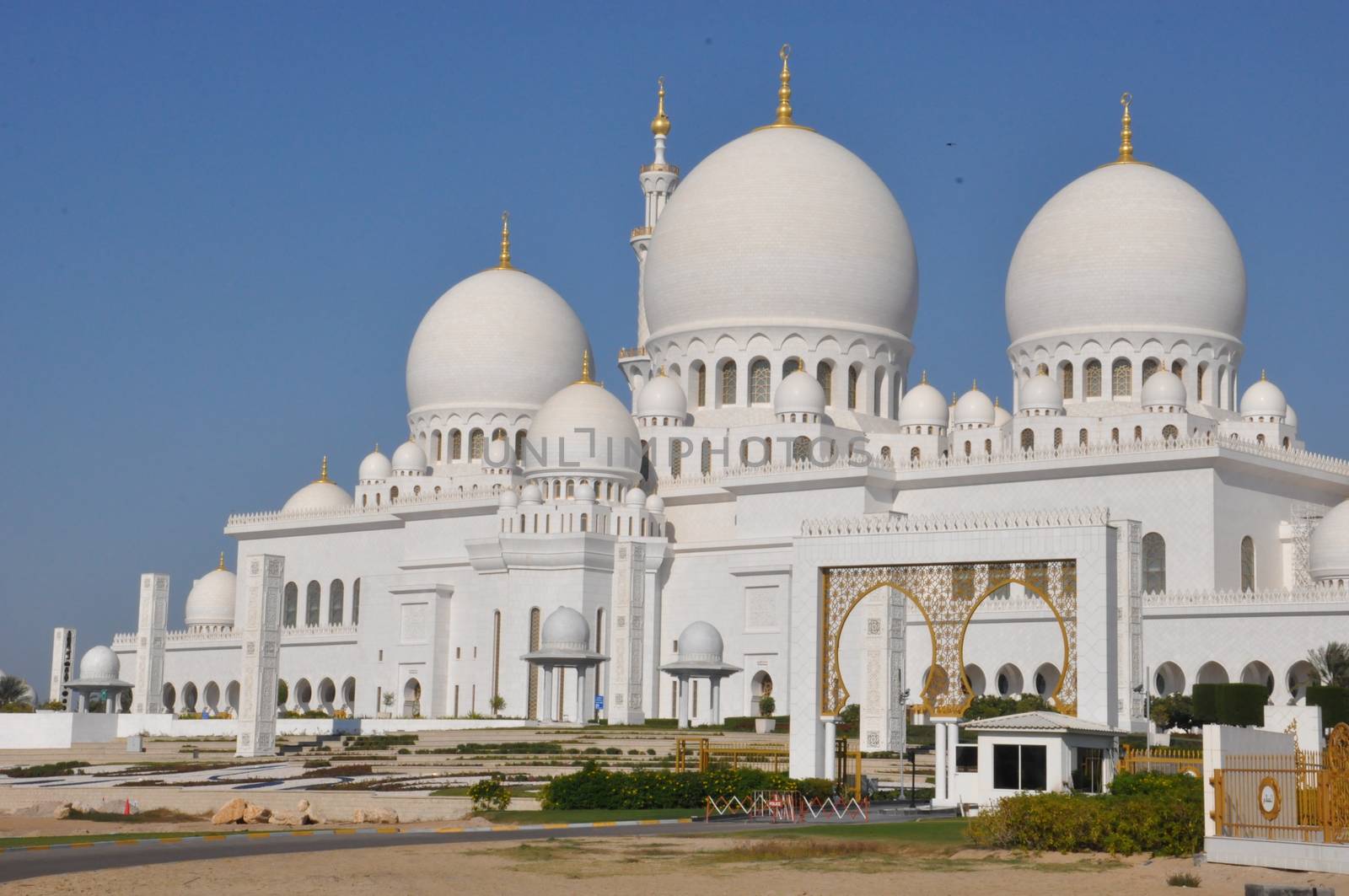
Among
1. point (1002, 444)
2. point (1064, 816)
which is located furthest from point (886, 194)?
point (1064, 816)

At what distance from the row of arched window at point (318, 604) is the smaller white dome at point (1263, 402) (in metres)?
27.5

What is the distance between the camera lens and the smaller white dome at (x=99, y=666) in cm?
5297

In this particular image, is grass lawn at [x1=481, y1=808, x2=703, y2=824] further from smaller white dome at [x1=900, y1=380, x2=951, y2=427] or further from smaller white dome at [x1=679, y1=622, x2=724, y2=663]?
smaller white dome at [x1=900, y1=380, x2=951, y2=427]

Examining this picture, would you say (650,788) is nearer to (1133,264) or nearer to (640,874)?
(640,874)

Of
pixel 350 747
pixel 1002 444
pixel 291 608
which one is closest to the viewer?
pixel 350 747

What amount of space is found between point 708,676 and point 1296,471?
51.3 feet

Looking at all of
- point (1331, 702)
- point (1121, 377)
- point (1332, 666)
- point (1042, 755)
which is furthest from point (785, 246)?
point (1042, 755)

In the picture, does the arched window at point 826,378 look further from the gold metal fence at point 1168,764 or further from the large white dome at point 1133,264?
the gold metal fence at point 1168,764

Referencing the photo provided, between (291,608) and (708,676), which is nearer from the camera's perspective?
(708,676)

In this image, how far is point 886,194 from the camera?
57.2 meters

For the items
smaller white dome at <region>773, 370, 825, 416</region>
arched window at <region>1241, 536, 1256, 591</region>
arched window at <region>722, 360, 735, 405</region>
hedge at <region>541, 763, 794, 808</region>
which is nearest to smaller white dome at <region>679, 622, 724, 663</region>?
smaller white dome at <region>773, 370, 825, 416</region>

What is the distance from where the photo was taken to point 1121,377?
52.0 meters

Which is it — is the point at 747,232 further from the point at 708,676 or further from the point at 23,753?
the point at 23,753

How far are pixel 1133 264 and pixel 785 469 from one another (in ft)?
36.2
